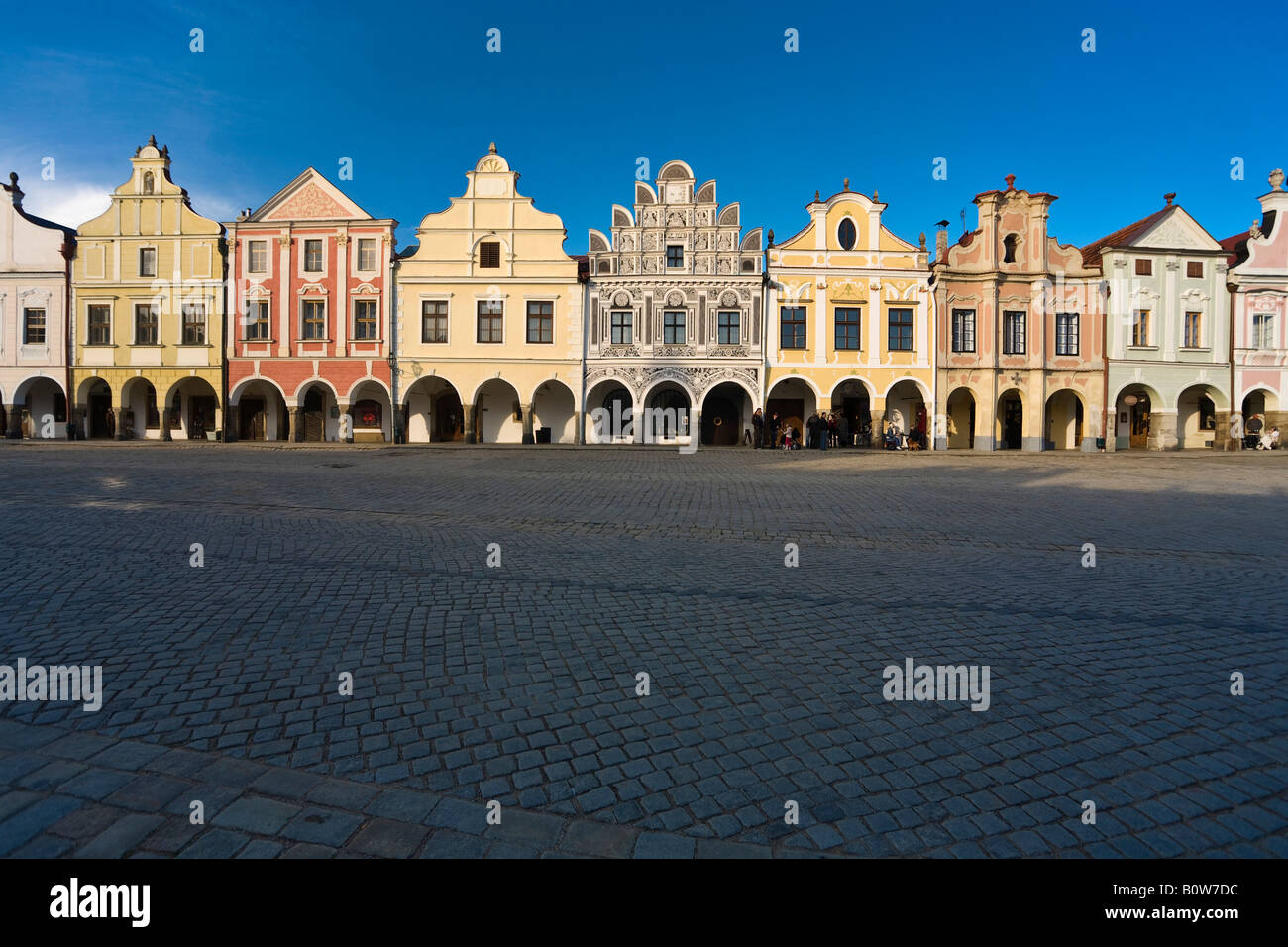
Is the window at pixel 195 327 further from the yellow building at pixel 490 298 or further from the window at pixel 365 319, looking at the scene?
the yellow building at pixel 490 298

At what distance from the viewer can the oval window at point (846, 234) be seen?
3362 centimetres

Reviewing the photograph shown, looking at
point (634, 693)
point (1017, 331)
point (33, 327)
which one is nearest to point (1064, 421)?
point (1017, 331)

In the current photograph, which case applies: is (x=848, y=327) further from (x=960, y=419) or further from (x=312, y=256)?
(x=312, y=256)

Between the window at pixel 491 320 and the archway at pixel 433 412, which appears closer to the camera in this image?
the window at pixel 491 320

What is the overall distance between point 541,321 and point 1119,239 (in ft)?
94.1

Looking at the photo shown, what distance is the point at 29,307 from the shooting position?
34.6 meters

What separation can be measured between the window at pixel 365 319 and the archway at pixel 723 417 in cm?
1565

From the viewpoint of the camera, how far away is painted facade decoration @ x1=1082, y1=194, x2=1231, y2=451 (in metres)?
34.2

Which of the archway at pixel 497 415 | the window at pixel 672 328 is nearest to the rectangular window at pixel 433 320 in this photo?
the archway at pixel 497 415

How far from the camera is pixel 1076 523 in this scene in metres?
10.9
